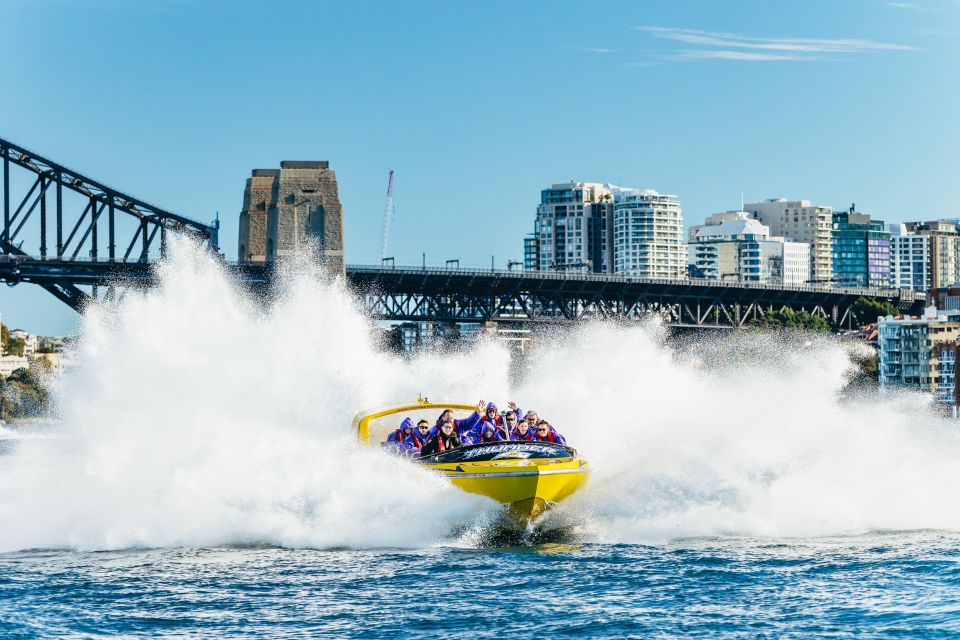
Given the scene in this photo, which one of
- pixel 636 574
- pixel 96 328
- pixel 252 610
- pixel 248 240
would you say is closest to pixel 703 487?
pixel 636 574

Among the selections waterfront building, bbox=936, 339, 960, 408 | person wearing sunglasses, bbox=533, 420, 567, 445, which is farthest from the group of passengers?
waterfront building, bbox=936, 339, 960, 408

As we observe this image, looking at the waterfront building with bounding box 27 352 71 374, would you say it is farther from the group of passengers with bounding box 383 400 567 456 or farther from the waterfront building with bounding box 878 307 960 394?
the group of passengers with bounding box 383 400 567 456

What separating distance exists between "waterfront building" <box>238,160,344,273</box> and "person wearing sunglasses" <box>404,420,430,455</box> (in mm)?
83843

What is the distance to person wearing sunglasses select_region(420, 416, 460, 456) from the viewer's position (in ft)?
92.9

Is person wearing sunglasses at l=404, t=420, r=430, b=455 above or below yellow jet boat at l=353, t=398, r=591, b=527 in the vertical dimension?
above

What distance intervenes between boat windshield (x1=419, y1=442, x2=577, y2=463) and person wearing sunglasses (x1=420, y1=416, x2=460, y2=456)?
73 centimetres

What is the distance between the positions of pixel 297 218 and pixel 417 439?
8794cm

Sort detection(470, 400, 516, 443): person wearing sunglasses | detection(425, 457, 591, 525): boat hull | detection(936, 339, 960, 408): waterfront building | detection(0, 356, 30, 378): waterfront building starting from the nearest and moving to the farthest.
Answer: detection(425, 457, 591, 525): boat hull < detection(470, 400, 516, 443): person wearing sunglasses < detection(936, 339, 960, 408): waterfront building < detection(0, 356, 30, 378): waterfront building

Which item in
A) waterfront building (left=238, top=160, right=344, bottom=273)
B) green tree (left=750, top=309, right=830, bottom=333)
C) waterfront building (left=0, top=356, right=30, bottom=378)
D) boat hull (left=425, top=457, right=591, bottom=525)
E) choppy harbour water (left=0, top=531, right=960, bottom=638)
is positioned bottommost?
waterfront building (left=0, top=356, right=30, bottom=378)

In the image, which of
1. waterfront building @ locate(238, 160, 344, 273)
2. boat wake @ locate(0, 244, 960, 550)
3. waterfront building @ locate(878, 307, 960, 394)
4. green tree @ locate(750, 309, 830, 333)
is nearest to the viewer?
boat wake @ locate(0, 244, 960, 550)

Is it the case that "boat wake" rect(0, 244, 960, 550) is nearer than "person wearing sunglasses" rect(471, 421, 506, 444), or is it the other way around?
"boat wake" rect(0, 244, 960, 550)

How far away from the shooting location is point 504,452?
27.1 meters

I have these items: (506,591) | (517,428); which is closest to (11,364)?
(517,428)

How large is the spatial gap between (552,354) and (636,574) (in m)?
11.5
